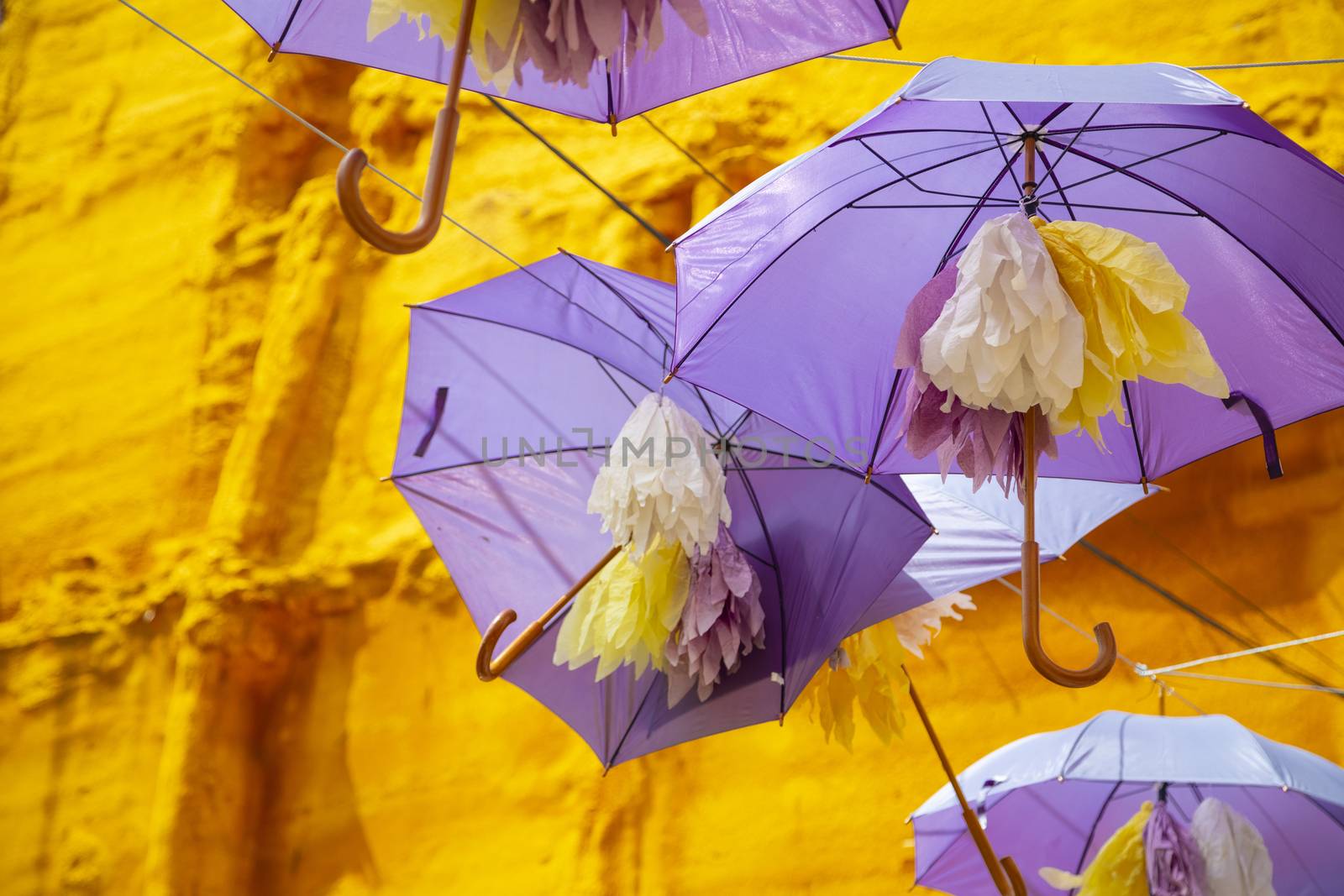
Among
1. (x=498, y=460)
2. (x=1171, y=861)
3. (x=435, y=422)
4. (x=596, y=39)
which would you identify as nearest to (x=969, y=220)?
(x=596, y=39)

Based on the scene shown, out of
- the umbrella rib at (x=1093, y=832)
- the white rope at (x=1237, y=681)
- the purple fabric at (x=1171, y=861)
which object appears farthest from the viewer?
the white rope at (x=1237, y=681)

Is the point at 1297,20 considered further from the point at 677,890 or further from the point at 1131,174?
the point at 677,890

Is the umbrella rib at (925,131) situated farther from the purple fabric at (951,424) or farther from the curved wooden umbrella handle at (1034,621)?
the curved wooden umbrella handle at (1034,621)

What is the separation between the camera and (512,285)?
2934 millimetres

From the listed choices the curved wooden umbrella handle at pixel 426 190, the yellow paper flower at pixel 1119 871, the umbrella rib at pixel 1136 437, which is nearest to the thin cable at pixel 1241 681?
the yellow paper flower at pixel 1119 871

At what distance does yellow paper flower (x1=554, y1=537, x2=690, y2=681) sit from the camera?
2.67 meters

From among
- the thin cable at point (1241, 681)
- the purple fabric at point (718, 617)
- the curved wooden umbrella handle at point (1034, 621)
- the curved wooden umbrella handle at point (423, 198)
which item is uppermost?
the curved wooden umbrella handle at point (423, 198)

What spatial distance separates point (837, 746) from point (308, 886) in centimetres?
217

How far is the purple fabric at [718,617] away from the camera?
2.69 meters

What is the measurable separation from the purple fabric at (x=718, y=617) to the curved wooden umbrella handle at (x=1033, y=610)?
84 cm

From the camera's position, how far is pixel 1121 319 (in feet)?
6.29

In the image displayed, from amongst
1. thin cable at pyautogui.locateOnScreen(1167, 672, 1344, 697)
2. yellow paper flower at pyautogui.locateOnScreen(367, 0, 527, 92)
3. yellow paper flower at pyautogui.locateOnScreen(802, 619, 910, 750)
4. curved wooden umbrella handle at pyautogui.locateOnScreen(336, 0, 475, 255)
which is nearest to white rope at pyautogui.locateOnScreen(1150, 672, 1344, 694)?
thin cable at pyautogui.locateOnScreen(1167, 672, 1344, 697)

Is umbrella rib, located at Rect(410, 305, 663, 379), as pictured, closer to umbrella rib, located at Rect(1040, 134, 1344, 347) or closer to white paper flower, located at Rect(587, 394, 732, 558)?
white paper flower, located at Rect(587, 394, 732, 558)

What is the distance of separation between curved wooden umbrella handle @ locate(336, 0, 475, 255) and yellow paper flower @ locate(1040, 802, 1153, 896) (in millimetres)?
2239
